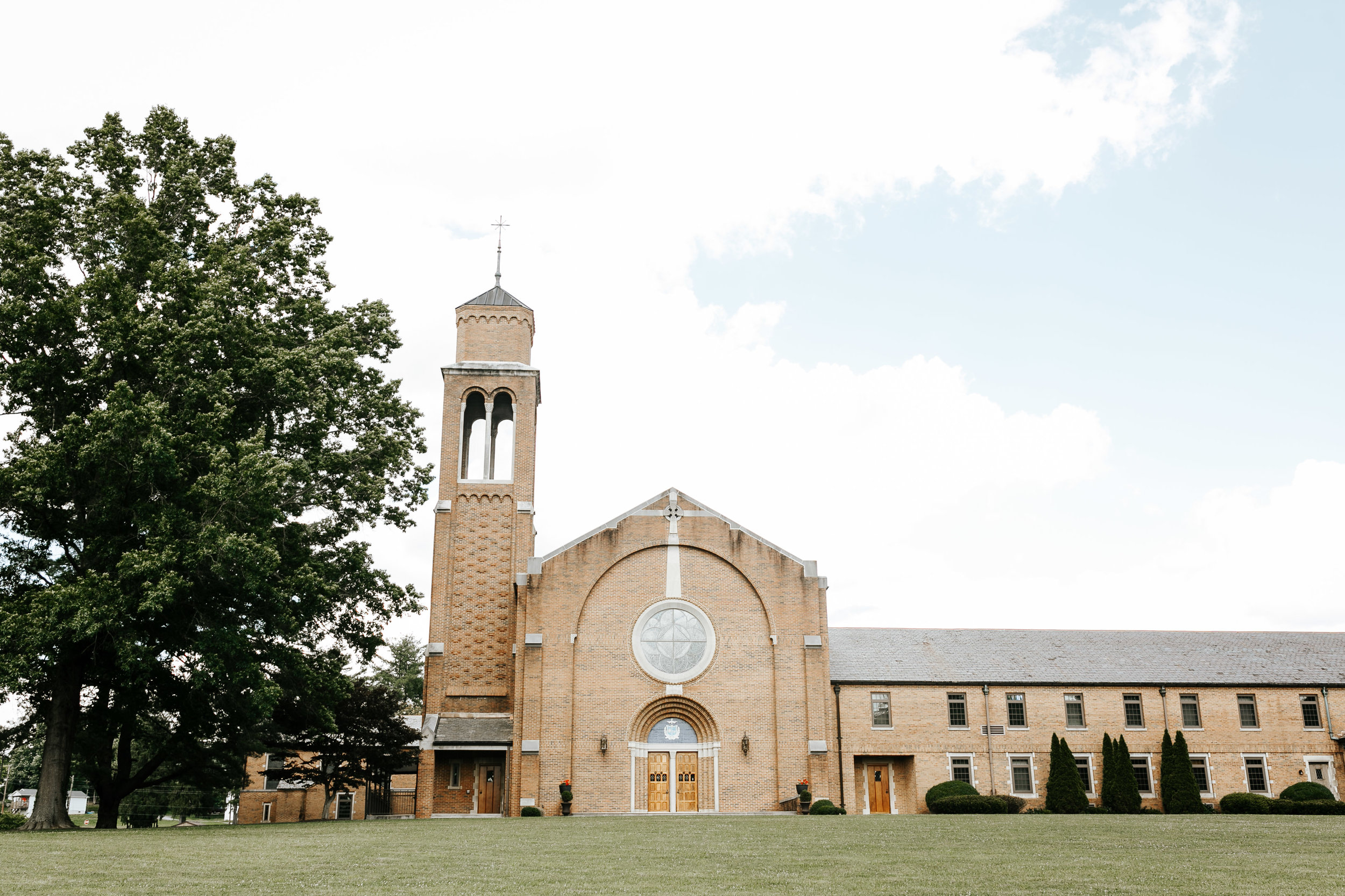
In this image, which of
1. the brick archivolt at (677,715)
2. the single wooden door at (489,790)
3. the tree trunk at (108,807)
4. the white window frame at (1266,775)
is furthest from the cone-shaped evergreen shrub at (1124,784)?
the tree trunk at (108,807)

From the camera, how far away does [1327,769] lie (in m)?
35.4

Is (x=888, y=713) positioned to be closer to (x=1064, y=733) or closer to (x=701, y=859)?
(x=1064, y=733)

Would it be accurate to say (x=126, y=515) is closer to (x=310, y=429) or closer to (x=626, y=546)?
(x=310, y=429)

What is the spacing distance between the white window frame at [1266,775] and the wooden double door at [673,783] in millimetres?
19192

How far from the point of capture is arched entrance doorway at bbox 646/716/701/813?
31.3 metres

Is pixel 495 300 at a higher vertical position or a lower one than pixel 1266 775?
higher

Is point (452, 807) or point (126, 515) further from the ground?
point (126, 515)

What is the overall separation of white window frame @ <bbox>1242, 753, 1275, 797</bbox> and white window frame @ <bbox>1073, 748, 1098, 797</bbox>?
16.9ft

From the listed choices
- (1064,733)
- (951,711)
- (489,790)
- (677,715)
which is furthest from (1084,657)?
(489,790)

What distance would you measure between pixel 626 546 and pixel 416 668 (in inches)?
1593

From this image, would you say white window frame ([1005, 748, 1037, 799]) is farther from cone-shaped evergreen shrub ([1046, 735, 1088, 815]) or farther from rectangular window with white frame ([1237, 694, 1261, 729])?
rectangular window with white frame ([1237, 694, 1261, 729])

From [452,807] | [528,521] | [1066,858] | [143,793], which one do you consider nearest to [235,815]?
[143,793]

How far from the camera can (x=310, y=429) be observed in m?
24.4

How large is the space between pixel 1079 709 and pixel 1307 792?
7.13 metres
